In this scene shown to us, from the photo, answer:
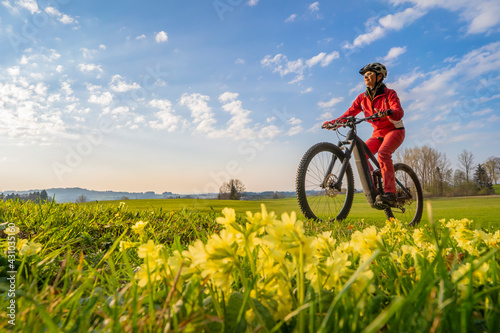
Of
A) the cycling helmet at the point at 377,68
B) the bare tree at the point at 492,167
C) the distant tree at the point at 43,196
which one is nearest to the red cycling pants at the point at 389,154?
the cycling helmet at the point at 377,68

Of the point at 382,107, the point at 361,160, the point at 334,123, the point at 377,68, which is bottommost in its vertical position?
the point at 361,160

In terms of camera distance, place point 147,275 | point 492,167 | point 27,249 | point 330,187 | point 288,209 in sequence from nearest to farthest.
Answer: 1. point 147,275
2. point 27,249
3. point 330,187
4. point 288,209
5. point 492,167

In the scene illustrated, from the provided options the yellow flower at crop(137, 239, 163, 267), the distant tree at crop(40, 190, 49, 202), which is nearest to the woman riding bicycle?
the yellow flower at crop(137, 239, 163, 267)

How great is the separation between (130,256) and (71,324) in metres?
1.53

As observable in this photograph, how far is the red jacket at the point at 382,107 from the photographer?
4867mm

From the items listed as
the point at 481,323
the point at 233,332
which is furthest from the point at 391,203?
the point at 233,332

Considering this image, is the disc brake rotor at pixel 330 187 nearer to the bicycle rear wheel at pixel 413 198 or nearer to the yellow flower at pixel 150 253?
the bicycle rear wheel at pixel 413 198

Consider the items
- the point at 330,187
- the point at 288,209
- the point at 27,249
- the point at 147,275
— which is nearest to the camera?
the point at 147,275

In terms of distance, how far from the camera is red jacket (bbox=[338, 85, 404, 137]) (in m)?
4.87

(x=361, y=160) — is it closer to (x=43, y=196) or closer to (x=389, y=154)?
(x=389, y=154)

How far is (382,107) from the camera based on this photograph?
514 cm

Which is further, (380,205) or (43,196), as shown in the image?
(380,205)

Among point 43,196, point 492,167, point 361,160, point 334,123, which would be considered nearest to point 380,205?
point 361,160

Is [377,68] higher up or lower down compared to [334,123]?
higher up
